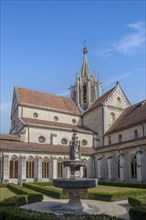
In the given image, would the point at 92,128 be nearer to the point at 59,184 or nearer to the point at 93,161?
the point at 93,161

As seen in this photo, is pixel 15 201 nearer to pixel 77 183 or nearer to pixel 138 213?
pixel 77 183

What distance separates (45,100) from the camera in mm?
46938

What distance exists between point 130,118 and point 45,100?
16163mm

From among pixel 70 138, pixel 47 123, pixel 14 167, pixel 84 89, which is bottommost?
pixel 14 167

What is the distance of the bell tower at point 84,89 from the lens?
176 ft

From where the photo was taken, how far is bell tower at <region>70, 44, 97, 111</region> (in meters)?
53.8

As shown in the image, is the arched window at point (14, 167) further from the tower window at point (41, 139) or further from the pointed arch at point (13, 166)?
the tower window at point (41, 139)

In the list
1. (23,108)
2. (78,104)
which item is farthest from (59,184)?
(78,104)

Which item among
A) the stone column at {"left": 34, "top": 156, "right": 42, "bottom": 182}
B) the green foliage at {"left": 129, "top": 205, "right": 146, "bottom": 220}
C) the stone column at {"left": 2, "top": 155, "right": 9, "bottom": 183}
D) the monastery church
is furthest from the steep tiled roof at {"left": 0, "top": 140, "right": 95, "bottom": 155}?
the green foliage at {"left": 129, "top": 205, "right": 146, "bottom": 220}

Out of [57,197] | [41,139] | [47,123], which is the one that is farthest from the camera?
[47,123]

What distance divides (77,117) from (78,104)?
5.06 meters

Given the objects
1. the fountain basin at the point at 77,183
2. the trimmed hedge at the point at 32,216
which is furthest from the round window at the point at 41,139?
the trimmed hedge at the point at 32,216

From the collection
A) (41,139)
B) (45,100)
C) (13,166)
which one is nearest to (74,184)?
(13,166)

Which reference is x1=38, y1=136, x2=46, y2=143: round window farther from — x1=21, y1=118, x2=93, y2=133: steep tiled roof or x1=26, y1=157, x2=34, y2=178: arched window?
x1=26, y1=157, x2=34, y2=178: arched window
